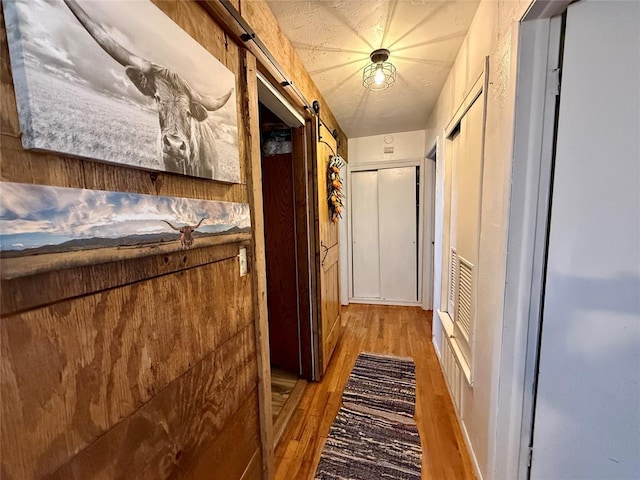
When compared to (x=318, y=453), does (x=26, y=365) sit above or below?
above

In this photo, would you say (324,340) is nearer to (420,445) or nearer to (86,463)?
(420,445)

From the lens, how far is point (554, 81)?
0.93 meters

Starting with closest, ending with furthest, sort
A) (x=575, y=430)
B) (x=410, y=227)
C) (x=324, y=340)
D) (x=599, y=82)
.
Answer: (x=599, y=82) < (x=575, y=430) < (x=324, y=340) < (x=410, y=227)

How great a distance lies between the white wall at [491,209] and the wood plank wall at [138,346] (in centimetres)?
105

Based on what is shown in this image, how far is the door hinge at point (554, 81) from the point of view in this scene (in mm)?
930

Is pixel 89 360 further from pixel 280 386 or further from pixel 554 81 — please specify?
pixel 280 386

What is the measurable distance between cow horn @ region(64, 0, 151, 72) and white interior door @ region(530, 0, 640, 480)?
1.33 metres

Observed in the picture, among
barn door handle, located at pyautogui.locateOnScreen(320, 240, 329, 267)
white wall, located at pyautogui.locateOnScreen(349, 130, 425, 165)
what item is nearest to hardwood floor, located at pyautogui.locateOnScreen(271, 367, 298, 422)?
barn door handle, located at pyautogui.locateOnScreen(320, 240, 329, 267)

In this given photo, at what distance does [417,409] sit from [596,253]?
1482mm

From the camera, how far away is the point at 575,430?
97 centimetres

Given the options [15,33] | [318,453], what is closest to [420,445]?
[318,453]

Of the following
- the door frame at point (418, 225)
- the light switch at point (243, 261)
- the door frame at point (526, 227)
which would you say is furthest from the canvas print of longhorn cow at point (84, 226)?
the door frame at point (418, 225)

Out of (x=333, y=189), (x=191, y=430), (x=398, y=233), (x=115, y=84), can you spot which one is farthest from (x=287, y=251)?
(x=398, y=233)

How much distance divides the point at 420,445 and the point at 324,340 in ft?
3.11
